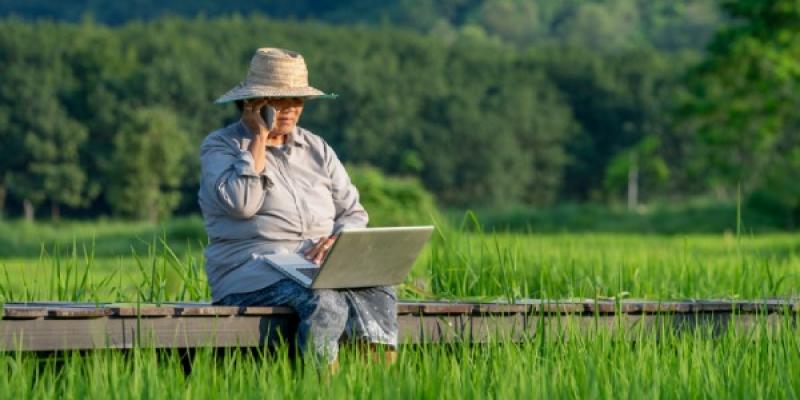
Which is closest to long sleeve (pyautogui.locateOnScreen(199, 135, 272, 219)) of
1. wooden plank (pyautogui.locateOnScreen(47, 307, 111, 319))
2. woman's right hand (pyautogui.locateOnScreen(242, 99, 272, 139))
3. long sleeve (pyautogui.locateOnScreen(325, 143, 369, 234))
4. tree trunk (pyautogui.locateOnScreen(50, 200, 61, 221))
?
woman's right hand (pyautogui.locateOnScreen(242, 99, 272, 139))

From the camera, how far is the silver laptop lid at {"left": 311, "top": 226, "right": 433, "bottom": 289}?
17.5 ft

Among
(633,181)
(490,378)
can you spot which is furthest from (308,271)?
(633,181)

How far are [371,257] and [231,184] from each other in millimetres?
581

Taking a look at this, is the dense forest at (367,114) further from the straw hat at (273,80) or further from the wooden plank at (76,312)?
the wooden plank at (76,312)

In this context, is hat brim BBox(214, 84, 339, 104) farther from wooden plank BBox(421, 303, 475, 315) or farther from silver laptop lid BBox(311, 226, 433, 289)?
wooden plank BBox(421, 303, 475, 315)

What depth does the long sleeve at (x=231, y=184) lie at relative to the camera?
570 centimetres

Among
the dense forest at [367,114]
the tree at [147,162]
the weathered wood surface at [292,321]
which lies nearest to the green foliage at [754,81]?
the dense forest at [367,114]

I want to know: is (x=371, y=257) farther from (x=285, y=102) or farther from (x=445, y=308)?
(x=285, y=102)

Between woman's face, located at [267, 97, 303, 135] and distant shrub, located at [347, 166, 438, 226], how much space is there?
17.6m

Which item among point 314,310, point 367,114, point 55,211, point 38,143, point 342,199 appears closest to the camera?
point 314,310

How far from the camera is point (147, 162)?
67875mm

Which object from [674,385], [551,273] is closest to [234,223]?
[674,385]

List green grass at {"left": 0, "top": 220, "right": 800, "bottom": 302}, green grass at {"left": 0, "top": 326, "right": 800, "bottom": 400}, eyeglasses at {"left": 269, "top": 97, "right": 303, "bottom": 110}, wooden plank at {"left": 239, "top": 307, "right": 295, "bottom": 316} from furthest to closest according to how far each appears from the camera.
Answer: green grass at {"left": 0, "top": 220, "right": 800, "bottom": 302} < eyeglasses at {"left": 269, "top": 97, "right": 303, "bottom": 110} < wooden plank at {"left": 239, "top": 307, "right": 295, "bottom": 316} < green grass at {"left": 0, "top": 326, "right": 800, "bottom": 400}

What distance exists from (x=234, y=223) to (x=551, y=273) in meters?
2.46
